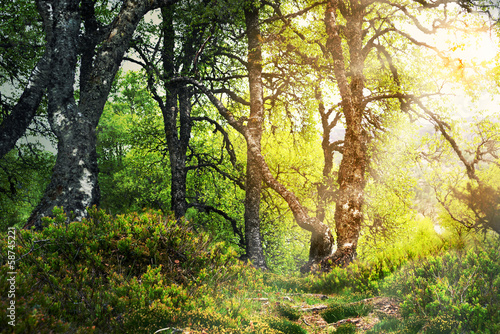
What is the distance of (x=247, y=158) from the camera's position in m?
10.9

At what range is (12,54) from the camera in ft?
42.2

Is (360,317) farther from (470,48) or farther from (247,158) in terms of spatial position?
(470,48)

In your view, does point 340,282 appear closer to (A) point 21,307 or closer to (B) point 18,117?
(A) point 21,307

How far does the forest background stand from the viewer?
12.9 feet

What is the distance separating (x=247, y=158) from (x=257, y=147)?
96cm

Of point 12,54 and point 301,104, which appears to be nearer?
point 12,54

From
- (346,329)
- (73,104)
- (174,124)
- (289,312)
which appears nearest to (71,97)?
(73,104)

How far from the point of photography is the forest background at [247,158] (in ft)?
12.9

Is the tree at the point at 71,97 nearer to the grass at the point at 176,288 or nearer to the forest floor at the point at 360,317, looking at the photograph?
the grass at the point at 176,288

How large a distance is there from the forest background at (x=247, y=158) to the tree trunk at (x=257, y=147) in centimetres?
5

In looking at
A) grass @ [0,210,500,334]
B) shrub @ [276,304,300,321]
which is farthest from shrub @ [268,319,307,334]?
shrub @ [276,304,300,321]

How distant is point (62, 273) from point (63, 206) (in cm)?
193

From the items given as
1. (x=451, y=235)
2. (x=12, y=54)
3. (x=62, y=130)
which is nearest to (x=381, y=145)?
(x=451, y=235)

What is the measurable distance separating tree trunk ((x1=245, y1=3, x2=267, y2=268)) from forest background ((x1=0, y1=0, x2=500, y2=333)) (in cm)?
5
